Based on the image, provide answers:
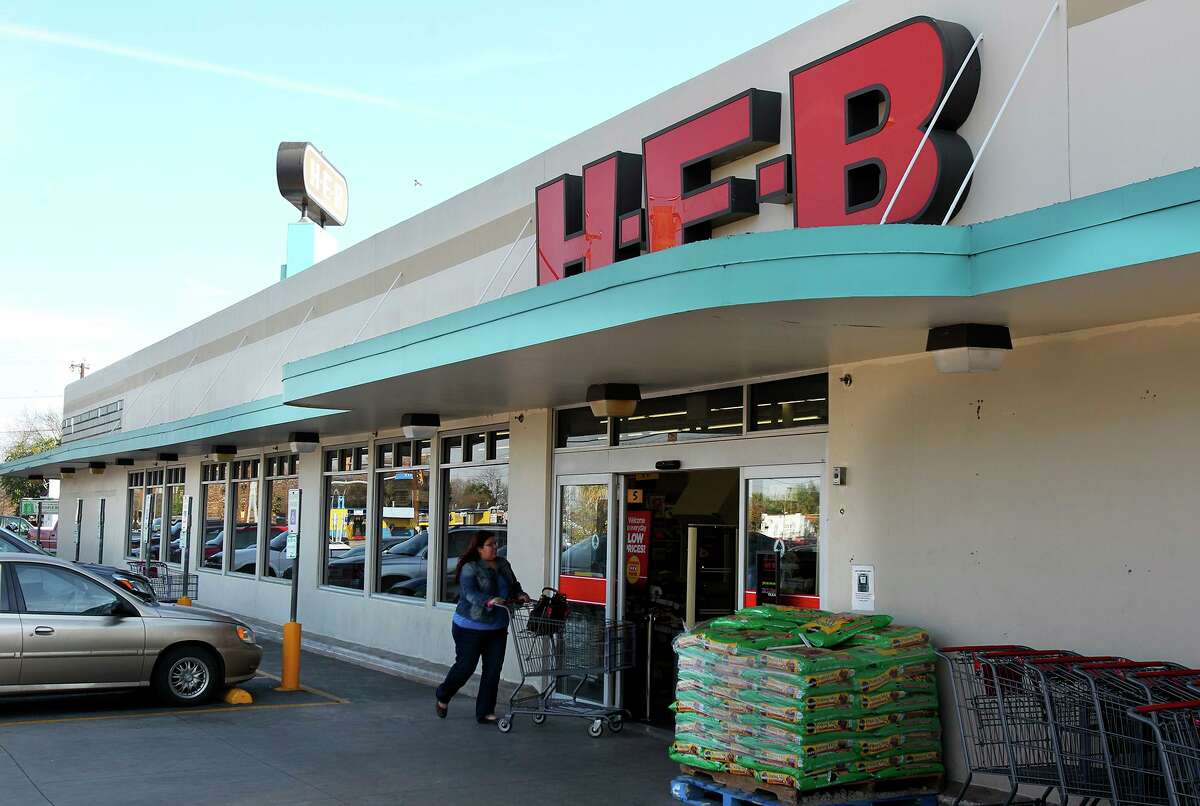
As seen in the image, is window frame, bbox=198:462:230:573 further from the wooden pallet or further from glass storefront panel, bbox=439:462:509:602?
the wooden pallet

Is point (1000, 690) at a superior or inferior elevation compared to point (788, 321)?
inferior

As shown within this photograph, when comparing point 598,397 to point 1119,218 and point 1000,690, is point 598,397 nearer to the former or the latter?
point 1000,690

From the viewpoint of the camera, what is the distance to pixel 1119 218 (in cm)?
549

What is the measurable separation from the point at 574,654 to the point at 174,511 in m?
18.4

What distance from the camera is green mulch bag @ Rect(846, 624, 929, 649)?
7641mm

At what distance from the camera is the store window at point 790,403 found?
9.38 metres

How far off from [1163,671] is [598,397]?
5.40 meters

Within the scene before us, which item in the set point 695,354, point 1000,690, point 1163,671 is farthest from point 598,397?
point 1163,671

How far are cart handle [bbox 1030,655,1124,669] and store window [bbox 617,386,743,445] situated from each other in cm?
376

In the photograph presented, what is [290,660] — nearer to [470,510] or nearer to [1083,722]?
[470,510]

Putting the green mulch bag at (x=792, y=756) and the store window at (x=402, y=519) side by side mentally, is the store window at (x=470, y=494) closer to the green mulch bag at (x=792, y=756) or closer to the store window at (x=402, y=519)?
the store window at (x=402, y=519)

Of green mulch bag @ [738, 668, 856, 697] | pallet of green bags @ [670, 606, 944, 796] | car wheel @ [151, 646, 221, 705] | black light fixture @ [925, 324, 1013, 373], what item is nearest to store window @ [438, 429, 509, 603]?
car wheel @ [151, 646, 221, 705]

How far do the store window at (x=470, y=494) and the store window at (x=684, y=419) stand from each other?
254 centimetres

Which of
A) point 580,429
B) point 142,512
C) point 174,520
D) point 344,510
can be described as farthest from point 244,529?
point 580,429
